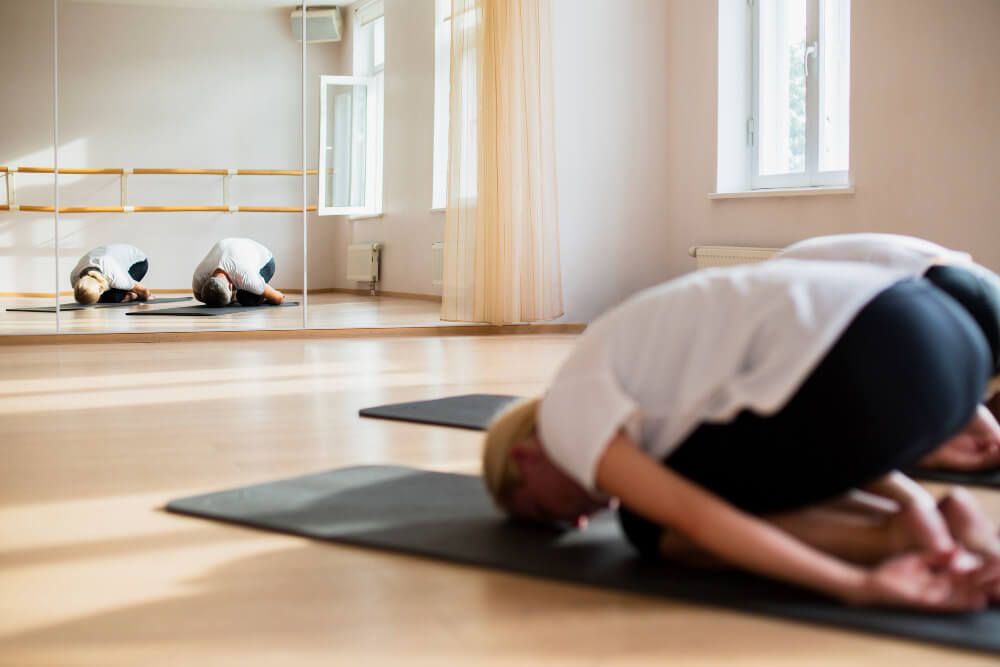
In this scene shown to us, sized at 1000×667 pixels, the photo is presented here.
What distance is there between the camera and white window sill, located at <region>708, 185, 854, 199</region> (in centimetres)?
548

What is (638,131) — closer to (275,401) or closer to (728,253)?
(728,253)

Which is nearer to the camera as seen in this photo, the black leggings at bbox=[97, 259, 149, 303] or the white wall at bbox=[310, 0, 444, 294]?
the black leggings at bbox=[97, 259, 149, 303]

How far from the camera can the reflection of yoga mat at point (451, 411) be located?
3.31 metres

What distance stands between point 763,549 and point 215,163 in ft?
17.7

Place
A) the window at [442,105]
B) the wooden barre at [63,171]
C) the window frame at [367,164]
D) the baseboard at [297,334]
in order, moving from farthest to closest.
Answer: the window at [442,105]
the window frame at [367,164]
the wooden barre at [63,171]
the baseboard at [297,334]

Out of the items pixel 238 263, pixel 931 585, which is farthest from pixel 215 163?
pixel 931 585

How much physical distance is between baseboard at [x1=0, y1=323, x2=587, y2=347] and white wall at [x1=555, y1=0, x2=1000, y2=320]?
1.16 feet

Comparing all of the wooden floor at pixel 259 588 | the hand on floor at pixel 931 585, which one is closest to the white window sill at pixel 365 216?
the wooden floor at pixel 259 588

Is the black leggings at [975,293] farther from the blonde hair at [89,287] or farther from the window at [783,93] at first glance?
the blonde hair at [89,287]

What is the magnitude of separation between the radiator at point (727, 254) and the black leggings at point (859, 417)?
4204 millimetres

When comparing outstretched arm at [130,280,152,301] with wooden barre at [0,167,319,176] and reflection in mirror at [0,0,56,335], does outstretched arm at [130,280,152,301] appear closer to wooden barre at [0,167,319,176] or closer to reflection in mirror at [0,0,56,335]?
reflection in mirror at [0,0,56,335]

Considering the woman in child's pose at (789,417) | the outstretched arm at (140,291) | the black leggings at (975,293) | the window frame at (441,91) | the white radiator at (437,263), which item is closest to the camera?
the woman in child's pose at (789,417)

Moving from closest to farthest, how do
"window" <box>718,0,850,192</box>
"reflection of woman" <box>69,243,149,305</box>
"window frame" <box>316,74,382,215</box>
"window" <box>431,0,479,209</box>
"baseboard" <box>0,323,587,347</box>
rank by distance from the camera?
"window" <box>718,0,850,192</box>
"baseboard" <box>0,323,587,347</box>
"reflection of woman" <box>69,243,149,305</box>
"window frame" <box>316,74,382,215</box>
"window" <box>431,0,479,209</box>

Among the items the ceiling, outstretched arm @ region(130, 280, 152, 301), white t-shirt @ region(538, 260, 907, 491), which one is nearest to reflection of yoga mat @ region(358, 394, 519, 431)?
white t-shirt @ region(538, 260, 907, 491)
